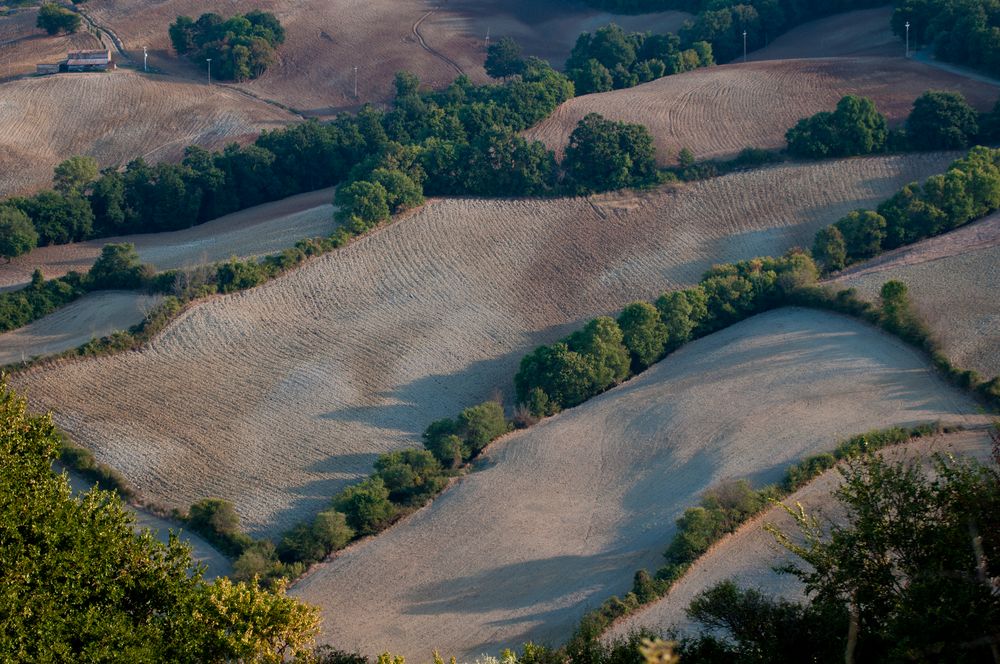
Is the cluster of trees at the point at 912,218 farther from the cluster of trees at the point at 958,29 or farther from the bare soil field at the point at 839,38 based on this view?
the bare soil field at the point at 839,38

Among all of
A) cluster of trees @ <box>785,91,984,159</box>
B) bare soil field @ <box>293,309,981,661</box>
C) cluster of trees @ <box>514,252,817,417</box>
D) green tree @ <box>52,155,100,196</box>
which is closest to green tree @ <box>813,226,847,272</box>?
cluster of trees @ <box>514,252,817,417</box>

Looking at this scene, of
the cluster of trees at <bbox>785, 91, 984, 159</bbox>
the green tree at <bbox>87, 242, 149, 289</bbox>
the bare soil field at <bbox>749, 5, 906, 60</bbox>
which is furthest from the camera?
the bare soil field at <bbox>749, 5, 906, 60</bbox>

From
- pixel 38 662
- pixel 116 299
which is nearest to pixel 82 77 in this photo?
pixel 116 299

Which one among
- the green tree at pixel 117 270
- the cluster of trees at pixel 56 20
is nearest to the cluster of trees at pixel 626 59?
the green tree at pixel 117 270

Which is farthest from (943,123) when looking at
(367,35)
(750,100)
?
(367,35)

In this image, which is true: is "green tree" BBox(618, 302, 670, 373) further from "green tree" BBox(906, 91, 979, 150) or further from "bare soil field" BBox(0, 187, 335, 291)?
"green tree" BBox(906, 91, 979, 150)

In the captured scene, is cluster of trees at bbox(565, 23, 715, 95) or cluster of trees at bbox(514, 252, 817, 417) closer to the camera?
cluster of trees at bbox(514, 252, 817, 417)

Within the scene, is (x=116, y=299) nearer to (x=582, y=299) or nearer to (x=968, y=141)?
(x=582, y=299)
